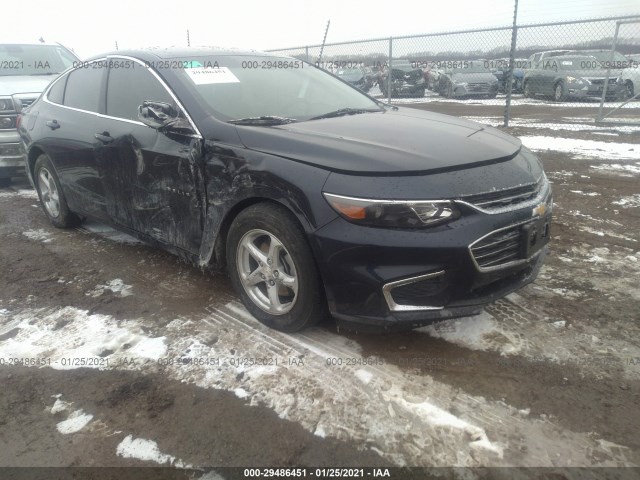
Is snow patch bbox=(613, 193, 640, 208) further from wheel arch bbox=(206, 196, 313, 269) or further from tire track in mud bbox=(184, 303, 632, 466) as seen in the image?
wheel arch bbox=(206, 196, 313, 269)

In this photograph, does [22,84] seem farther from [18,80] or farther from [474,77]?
[474,77]

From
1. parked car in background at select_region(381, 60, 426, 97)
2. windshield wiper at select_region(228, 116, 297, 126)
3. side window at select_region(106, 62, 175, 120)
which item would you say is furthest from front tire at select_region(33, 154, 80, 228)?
parked car in background at select_region(381, 60, 426, 97)

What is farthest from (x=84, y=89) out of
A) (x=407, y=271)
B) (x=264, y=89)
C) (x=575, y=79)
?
(x=575, y=79)

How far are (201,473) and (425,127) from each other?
89.0 inches

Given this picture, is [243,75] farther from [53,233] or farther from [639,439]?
[639,439]

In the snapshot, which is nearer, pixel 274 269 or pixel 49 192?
pixel 274 269

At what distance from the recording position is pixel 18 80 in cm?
664

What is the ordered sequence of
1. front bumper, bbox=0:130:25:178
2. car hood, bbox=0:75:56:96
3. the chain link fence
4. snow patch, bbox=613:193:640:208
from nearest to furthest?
snow patch, bbox=613:193:640:208 < front bumper, bbox=0:130:25:178 < car hood, bbox=0:75:56:96 < the chain link fence

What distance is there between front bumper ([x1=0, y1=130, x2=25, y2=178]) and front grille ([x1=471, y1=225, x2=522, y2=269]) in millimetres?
5764

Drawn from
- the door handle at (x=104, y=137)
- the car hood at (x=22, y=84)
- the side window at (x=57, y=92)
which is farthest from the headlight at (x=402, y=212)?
the car hood at (x=22, y=84)

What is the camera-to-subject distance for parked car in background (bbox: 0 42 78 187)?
598 centimetres

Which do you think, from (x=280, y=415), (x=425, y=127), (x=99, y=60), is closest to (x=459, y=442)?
(x=280, y=415)

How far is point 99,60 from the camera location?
13.2ft

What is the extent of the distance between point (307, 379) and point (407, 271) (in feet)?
2.40
